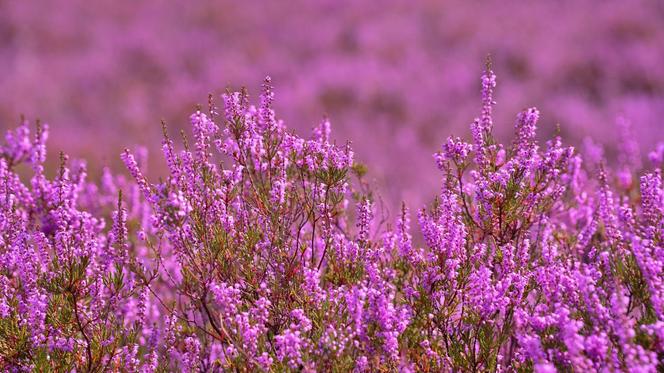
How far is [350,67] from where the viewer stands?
660 inches

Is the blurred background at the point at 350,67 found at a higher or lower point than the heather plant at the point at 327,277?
higher

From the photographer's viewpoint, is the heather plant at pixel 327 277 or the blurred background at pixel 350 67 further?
the blurred background at pixel 350 67

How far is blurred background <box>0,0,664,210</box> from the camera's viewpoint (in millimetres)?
13781

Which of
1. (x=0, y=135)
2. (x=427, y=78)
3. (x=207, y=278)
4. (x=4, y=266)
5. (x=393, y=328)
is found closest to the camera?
(x=393, y=328)

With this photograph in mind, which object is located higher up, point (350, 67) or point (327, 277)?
point (350, 67)

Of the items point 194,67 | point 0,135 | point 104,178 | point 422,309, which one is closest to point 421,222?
point 422,309

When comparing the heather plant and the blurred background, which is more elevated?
the blurred background

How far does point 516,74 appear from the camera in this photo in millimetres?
16141

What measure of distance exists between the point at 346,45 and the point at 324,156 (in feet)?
50.2

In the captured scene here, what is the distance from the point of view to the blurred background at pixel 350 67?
13781mm

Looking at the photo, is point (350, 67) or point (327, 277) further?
point (350, 67)

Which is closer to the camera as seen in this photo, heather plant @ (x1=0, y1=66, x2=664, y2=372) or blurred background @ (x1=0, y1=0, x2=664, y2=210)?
heather plant @ (x1=0, y1=66, x2=664, y2=372)

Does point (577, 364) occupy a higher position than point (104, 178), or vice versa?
point (104, 178)

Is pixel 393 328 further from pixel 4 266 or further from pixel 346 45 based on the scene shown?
pixel 346 45
